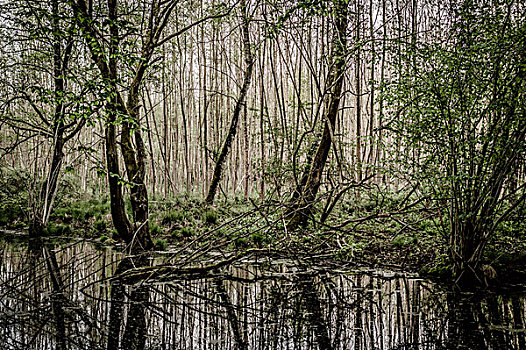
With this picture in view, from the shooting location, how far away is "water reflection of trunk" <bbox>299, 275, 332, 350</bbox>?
109 inches

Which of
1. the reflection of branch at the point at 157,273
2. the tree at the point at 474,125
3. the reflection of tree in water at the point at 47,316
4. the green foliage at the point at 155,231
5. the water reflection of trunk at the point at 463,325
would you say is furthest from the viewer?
the green foliage at the point at 155,231

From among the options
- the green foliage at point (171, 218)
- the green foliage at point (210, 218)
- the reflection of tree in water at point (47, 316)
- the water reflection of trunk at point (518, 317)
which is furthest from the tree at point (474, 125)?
the green foliage at point (171, 218)

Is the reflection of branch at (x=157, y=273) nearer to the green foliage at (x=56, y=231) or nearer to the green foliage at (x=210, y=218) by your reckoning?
the green foliage at (x=210, y=218)

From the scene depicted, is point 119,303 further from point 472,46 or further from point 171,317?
point 472,46

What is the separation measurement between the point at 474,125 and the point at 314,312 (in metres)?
2.38

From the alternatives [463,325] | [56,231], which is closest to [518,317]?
[463,325]

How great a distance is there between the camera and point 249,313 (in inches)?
137

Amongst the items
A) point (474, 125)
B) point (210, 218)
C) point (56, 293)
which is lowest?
point (56, 293)

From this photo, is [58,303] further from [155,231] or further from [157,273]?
[155,231]

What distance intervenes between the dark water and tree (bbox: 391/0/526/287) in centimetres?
73

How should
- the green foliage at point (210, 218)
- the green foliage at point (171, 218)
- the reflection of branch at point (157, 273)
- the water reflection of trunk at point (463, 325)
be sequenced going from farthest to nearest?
1. the green foliage at point (171, 218)
2. the green foliage at point (210, 218)
3. the reflection of branch at point (157, 273)
4. the water reflection of trunk at point (463, 325)

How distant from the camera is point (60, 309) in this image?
340 cm

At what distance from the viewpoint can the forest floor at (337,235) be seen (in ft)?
16.3

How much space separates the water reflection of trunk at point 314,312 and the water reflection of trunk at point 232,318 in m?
0.48
